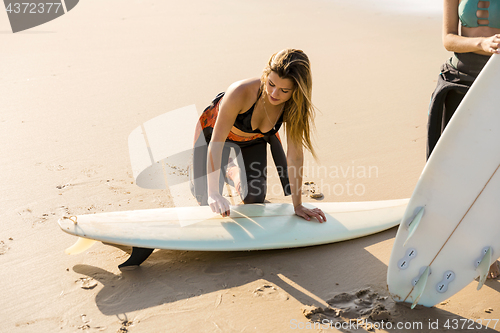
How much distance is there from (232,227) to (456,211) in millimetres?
1199

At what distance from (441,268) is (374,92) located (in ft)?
11.1

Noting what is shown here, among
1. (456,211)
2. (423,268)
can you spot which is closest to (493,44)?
(456,211)

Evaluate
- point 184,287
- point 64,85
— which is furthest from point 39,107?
point 184,287

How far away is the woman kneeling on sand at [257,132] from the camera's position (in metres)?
2.09

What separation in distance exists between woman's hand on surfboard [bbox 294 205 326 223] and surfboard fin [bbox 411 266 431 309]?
722mm

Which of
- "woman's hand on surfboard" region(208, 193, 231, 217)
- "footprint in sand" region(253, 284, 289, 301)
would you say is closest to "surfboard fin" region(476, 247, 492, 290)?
"footprint in sand" region(253, 284, 289, 301)

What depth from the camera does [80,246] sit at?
236 centimetres

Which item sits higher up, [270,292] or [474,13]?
[474,13]

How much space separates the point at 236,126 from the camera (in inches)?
101

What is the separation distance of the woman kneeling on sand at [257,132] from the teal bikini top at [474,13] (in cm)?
81

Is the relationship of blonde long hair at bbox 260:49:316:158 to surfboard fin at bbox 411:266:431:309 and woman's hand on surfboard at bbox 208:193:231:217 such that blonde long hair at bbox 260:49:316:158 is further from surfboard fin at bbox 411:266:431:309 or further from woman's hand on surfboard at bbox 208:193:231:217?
surfboard fin at bbox 411:266:431:309

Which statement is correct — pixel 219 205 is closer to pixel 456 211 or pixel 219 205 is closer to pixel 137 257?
pixel 137 257

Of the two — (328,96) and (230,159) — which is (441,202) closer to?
(230,159)

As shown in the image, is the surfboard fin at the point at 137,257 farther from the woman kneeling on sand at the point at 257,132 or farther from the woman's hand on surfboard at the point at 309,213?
the woman's hand on surfboard at the point at 309,213
